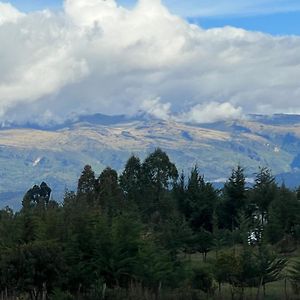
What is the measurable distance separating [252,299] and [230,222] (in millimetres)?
32347

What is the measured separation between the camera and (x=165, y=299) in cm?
2944

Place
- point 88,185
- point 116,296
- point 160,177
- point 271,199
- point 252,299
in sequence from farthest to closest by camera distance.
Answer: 1. point 160,177
2. point 88,185
3. point 271,199
4. point 252,299
5. point 116,296

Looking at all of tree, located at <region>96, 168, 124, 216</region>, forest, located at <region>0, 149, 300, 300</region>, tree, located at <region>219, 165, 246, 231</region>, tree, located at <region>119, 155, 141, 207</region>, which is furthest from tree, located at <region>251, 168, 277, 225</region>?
forest, located at <region>0, 149, 300, 300</region>

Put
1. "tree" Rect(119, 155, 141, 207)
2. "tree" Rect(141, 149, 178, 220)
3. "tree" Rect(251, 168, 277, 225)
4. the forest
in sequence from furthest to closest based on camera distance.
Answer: "tree" Rect(119, 155, 141, 207), "tree" Rect(141, 149, 178, 220), "tree" Rect(251, 168, 277, 225), the forest

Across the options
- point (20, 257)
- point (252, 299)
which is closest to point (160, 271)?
point (252, 299)

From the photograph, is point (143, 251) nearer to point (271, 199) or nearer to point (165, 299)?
point (165, 299)

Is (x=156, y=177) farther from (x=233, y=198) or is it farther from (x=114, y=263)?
(x=114, y=263)

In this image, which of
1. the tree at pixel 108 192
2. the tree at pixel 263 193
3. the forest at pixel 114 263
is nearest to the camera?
the forest at pixel 114 263

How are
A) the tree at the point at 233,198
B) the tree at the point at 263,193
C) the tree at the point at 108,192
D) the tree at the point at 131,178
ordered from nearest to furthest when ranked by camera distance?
the tree at the point at 108,192 < the tree at the point at 263,193 < the tree at the point at 233,198 < the tree at the point at 131,178

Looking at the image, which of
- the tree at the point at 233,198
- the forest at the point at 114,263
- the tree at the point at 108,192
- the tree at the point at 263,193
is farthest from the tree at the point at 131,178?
the forest at the point at 114,263

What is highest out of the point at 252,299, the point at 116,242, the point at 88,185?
the point at 88,185

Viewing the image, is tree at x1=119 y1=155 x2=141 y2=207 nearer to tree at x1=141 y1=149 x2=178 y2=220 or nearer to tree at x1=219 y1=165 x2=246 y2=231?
tree at x1=141 y1=149 x2=178 y2=220

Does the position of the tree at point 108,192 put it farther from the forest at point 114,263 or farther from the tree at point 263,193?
the forest at point 114,263

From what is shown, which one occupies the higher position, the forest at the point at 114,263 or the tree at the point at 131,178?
the tree at the point at 131,178
